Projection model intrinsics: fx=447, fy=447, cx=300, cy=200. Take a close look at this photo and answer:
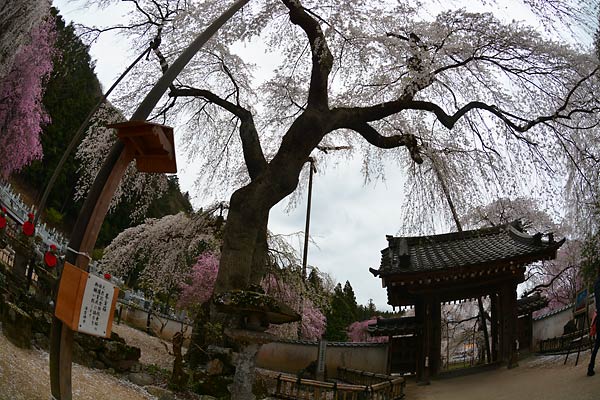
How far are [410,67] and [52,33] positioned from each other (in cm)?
1199

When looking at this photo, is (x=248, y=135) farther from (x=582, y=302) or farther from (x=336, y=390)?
(x=582, y=302)

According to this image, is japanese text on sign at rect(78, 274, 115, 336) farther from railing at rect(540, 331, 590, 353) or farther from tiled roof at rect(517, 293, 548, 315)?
tiled roof at rect(517, 293, 548, 315)

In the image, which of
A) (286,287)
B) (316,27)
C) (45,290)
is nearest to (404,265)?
(286,287)

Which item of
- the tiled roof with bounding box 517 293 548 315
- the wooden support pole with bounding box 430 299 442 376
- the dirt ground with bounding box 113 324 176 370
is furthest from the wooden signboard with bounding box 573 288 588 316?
the dirt ground with bounding box 113 324 176 370

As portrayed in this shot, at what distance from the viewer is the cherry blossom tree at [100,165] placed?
11.7 meters

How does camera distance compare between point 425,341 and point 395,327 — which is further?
point 395,327

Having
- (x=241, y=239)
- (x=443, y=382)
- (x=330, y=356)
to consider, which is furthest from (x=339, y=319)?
(x=241, y=239)

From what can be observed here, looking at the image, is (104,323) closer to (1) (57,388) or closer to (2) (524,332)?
(1) (57,388)

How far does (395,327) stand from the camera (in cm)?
1079

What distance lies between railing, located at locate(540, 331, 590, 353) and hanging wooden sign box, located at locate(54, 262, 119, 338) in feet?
33.3

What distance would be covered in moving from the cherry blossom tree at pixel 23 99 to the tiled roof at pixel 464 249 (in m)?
11.3

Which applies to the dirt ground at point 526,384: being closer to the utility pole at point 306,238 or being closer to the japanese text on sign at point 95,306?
the utility pole at point 306,238

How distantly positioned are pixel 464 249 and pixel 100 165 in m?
9.78

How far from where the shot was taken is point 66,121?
919 inches
